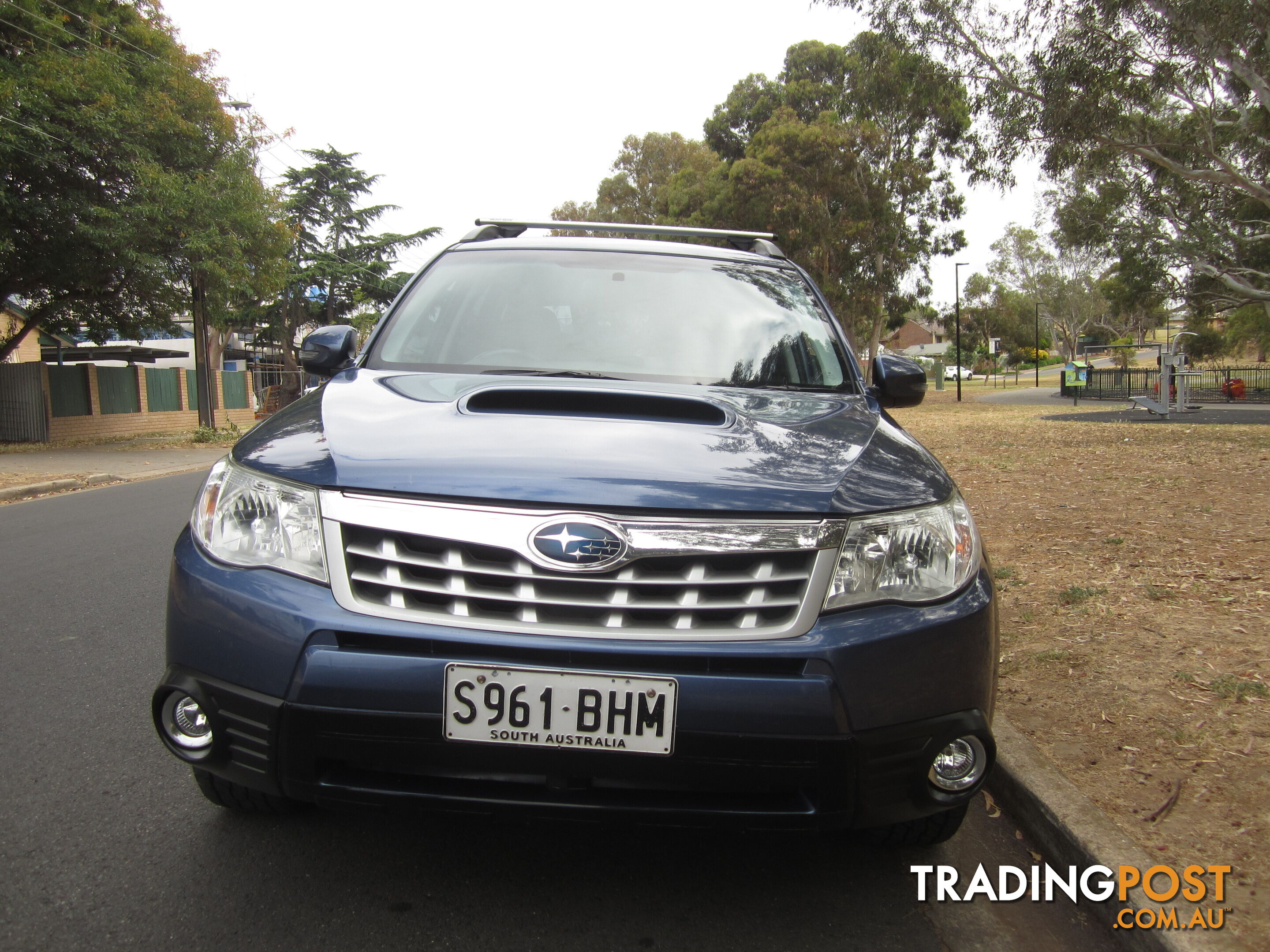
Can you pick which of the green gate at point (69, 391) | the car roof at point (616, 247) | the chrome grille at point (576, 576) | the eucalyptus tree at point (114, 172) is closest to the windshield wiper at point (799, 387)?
the car roof at point (616, 247)

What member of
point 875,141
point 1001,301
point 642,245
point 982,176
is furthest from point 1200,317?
point 1001,301

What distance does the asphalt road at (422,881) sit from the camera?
214 cm

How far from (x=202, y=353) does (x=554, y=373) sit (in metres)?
22.9

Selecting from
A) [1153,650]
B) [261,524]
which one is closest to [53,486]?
[261,524]

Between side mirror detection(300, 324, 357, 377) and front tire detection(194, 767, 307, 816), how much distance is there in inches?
50.8

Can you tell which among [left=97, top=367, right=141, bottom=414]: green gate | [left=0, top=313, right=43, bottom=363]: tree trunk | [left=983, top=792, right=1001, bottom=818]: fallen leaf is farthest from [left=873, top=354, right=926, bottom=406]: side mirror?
[left=97, top=367, right=141, bottom=414]: green gate

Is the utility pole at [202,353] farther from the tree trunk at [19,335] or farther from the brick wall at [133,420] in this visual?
the tree trunk at [19,335]

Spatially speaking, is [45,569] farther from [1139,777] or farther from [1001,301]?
[1001,301]

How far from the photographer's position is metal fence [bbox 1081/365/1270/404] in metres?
32.6

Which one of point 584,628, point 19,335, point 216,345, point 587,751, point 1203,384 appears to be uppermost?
point 216,345

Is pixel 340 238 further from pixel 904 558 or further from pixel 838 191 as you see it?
pixel 904 558

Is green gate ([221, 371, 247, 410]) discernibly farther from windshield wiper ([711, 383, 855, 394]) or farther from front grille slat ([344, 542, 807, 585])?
front grille slat ([344, 542, 807, 585])

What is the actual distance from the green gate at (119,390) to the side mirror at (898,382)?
24634 mm

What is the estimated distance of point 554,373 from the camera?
3016 millimetres
